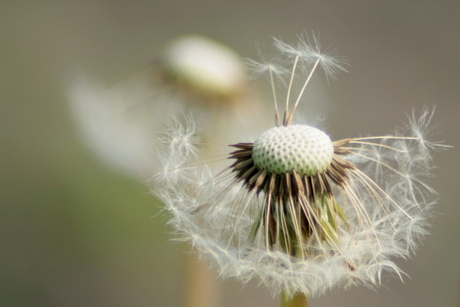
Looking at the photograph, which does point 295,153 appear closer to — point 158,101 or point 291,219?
point 291,219

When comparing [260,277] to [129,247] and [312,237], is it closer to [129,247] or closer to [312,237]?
[312,237]

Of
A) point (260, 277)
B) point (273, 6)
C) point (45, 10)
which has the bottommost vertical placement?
point (260, 277)

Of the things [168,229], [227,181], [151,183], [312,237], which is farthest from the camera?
[168,229]

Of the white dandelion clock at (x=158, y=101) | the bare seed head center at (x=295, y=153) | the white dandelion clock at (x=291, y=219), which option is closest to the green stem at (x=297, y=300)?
the white dandelion clock at (x=291, y=219)

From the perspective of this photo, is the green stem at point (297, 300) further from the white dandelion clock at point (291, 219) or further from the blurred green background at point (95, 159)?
the blurred green background at point (95, 159)

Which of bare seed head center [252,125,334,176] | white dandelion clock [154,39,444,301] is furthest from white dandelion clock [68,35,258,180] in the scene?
bare seed head center [252,125,334,176]

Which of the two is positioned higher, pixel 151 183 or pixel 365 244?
pixel 151 183

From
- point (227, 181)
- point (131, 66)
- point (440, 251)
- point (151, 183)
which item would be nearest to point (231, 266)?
point (227, 181)
